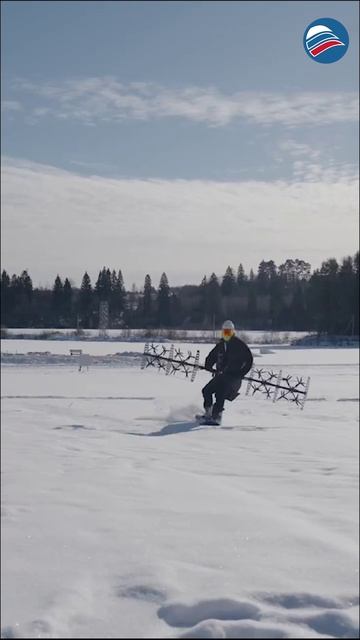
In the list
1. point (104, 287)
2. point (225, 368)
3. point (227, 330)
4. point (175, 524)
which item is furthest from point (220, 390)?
point (175, 524)

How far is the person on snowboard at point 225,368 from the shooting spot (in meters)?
1.96

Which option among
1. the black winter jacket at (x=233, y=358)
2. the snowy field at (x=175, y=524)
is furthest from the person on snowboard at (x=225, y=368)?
the snowy field at (x=175, y=524)

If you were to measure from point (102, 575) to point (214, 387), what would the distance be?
39.1 feet

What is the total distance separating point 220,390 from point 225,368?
3.6 inches

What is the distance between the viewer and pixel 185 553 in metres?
14.0

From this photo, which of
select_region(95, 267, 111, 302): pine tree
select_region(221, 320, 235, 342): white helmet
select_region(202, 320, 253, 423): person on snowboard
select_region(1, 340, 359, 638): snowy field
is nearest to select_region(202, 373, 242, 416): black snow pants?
select_region(202, 320, 253, 423): person on snowboard

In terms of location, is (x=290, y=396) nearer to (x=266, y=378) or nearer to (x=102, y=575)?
(x=266, y=378)

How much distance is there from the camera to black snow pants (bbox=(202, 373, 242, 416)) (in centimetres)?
190

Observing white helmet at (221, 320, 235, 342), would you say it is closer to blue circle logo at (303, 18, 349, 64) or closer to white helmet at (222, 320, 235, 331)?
white helmet at (222, 320, 235, 331)

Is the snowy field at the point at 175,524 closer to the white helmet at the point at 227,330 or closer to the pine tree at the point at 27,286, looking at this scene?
the pine tree at the point at 27,286

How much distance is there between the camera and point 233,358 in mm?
2000

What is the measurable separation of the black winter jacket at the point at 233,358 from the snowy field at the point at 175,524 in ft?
5.06

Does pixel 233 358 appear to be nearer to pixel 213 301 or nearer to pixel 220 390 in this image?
pixel 220 390

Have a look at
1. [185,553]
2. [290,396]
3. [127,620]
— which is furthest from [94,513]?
[290,396]
